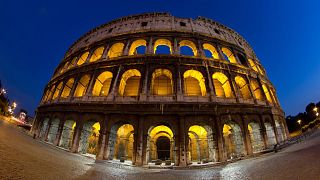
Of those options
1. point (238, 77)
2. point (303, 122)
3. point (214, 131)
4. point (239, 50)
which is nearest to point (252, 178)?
point (214, 131)

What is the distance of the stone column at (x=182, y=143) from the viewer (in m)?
11.2

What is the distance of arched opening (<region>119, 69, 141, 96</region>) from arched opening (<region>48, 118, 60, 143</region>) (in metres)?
6.29

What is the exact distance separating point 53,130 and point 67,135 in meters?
1.79

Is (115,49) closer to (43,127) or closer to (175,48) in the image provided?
(175,48)

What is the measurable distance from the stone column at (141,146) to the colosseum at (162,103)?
0.06m

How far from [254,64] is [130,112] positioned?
14.8 metres

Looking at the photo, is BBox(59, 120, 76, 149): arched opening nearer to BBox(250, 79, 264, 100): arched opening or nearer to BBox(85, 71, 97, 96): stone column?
BBox(85, 71, 97, 96): stone column

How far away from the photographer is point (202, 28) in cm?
1798

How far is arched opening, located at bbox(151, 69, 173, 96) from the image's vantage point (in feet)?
49.4

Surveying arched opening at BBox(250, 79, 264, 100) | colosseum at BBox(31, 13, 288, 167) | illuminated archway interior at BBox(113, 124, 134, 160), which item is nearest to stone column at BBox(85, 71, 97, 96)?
colosseum at BBox(31, 13, 288, 167)

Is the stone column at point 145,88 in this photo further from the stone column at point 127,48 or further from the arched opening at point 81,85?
the arched opening at point 81,85

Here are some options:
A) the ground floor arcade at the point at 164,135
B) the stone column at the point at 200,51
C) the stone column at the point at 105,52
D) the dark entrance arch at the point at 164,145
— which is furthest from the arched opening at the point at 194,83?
the stone column at the point at 105,52

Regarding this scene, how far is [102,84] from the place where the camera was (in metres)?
16.4

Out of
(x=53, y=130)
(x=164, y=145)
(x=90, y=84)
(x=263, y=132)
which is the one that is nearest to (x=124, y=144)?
(x=164, y=145)
